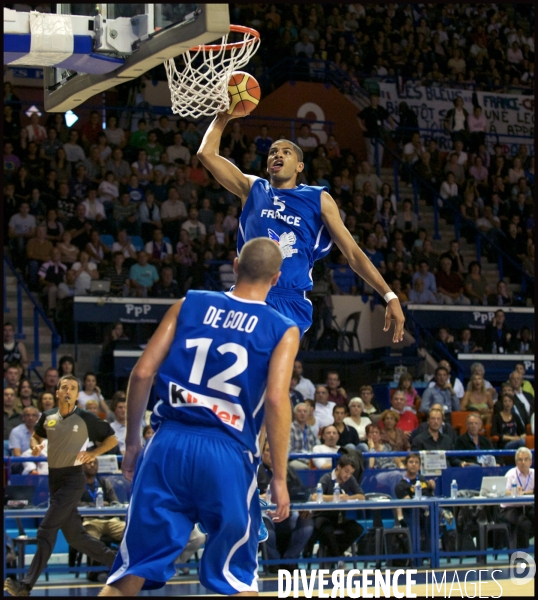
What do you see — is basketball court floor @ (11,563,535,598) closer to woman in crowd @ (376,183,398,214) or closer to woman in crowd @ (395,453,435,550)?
woman in crowd @ (395,453,435,550)

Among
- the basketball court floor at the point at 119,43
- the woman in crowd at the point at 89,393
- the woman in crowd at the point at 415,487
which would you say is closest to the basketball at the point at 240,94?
the basketball court floor at the point at 119,43

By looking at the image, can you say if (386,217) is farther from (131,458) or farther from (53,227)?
(131,458)

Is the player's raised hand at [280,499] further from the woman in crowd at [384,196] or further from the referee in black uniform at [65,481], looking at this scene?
the woman in crowd at [384,196]

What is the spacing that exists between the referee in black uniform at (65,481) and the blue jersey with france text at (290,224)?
3523mm

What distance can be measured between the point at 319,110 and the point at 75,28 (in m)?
15.9

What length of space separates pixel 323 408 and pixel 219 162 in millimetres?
7376

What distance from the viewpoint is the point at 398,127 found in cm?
2158

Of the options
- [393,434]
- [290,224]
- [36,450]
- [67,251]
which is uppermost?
[290,224]

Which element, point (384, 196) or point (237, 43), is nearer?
point (237, 43)

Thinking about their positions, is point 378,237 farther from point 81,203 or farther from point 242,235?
point 242,235

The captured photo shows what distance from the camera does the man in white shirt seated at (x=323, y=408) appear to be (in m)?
13.7

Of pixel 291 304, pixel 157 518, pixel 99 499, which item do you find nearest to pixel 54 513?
pixel 99 499

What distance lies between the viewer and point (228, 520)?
15.7ft

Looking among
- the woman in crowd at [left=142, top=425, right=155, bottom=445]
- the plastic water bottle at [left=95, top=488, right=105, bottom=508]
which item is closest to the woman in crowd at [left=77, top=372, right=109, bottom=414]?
the woman in crowd at [left=142, top=425, right=155, bottom=445]
